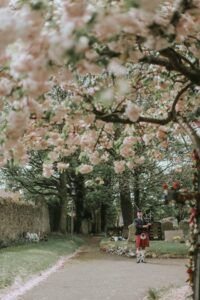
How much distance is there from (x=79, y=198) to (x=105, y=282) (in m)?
36.1

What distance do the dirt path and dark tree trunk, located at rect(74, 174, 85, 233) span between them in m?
28.8

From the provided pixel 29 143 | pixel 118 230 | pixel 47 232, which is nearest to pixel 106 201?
pixel 118 230

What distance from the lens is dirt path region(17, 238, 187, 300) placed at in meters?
11.5

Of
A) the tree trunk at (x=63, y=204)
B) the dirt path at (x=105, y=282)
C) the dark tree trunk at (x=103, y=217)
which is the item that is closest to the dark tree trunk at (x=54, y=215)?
the tree trunk at (x=63, y=204)

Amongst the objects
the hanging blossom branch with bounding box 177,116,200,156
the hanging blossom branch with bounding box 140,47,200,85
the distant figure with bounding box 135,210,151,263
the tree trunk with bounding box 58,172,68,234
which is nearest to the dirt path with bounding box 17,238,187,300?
the distant figure with bounding box 135,210,151,263

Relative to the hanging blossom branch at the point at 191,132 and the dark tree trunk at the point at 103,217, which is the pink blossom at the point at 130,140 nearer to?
the hanging blossom branch at the point at 191,132

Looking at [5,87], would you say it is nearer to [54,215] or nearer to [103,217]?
[54,215]

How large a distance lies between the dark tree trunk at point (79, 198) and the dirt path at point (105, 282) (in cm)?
2882

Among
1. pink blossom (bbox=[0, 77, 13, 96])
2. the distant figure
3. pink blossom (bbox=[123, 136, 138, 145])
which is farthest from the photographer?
the distant figure

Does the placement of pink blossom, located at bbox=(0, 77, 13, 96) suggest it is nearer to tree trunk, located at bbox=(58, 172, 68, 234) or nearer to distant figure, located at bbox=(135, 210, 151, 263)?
distant figure, located at bbox=(135, 210, 151, 263)

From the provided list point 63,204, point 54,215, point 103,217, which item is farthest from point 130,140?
point 103,217

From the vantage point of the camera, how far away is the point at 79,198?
49.7 metres

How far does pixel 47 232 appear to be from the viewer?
3994cm

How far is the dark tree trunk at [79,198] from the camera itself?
155 feet
